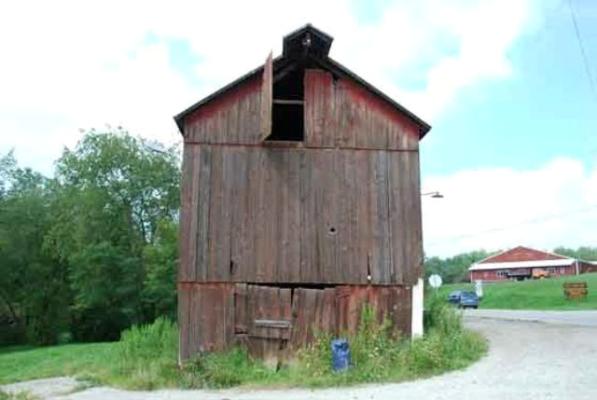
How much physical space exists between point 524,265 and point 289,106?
85092mm

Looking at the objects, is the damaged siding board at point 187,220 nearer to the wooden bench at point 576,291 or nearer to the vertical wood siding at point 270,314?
the vertical wood siding at point 270,314

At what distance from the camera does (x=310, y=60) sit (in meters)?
18.9

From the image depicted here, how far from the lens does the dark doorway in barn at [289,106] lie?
63.5 feet

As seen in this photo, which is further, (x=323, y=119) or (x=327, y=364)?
(x=323, y=119)

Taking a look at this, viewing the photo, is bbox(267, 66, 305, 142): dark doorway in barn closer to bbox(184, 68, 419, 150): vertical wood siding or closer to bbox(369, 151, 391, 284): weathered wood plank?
bbox(184, 68, 419, 150): vertical wood siding

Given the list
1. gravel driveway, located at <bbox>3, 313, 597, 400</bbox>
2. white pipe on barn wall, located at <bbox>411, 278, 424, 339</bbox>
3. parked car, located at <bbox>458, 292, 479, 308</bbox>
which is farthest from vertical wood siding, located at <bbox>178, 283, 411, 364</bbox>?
parked car, located at <bbox>458, 292, 479, 308</bbox>

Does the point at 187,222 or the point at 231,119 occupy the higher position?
the point at 231,119

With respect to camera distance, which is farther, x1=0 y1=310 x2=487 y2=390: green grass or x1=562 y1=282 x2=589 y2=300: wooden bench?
x1=562 y1=282 x2=589 y2=300: wooden bench

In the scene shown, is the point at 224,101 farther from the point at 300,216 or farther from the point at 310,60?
the point at 300,216

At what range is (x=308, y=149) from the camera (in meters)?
18.5

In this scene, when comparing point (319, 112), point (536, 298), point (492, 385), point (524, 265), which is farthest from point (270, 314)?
point (524, 265)

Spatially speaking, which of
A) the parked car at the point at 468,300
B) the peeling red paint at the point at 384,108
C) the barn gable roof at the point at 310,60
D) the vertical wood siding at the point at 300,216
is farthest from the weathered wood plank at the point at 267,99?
the parked car at the point at 468,300

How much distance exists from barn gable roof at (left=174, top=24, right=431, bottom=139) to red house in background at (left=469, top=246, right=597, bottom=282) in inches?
3253

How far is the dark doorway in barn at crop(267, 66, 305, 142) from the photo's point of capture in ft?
63.5
